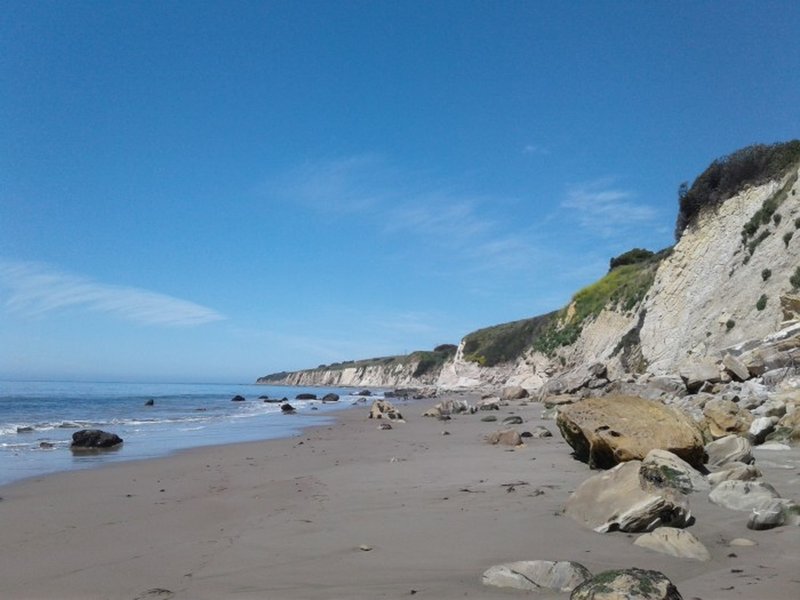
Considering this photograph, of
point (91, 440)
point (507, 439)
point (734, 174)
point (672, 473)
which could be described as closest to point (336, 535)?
point (672, 473)

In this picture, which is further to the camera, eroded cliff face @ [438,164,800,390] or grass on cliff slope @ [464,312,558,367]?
grass on cliff slope @ [464,312,558,367]

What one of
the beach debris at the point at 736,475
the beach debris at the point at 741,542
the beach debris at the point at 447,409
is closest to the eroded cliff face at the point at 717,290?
the beach debris at the point at 447,409

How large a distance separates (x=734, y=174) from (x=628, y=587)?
32453 mm

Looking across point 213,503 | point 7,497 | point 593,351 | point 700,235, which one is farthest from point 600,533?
point 593,351

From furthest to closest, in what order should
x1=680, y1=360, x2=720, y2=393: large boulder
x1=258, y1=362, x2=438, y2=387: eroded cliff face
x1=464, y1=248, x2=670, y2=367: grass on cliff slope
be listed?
x1=258, y1=362, x2=438, y2=387: eroded cliff face < x1=464, y1=248, x2=670, y2=367: grass on cliff slope < x1=680, y1=360, x2=720, y2=393: large boulder

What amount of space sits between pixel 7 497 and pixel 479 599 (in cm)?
737

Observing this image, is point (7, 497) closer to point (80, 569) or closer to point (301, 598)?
point (80, 569)

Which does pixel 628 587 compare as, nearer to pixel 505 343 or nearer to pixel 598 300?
pixel 598 300

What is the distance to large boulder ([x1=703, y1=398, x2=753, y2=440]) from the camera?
10031 millimetres

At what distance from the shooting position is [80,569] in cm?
505

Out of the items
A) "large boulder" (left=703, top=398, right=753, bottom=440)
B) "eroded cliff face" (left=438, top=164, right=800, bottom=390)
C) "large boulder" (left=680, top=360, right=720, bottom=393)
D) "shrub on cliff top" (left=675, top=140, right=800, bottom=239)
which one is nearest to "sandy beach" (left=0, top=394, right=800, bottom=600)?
"large boulder" (left=703, top=398, right=753, bottom=440)

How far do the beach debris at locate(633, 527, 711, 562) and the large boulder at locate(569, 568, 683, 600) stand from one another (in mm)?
1254

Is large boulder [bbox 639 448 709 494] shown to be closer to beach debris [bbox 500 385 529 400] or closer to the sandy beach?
the sandy beach

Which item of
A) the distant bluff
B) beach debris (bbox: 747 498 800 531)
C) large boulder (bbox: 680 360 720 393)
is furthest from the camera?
the distant bluff
